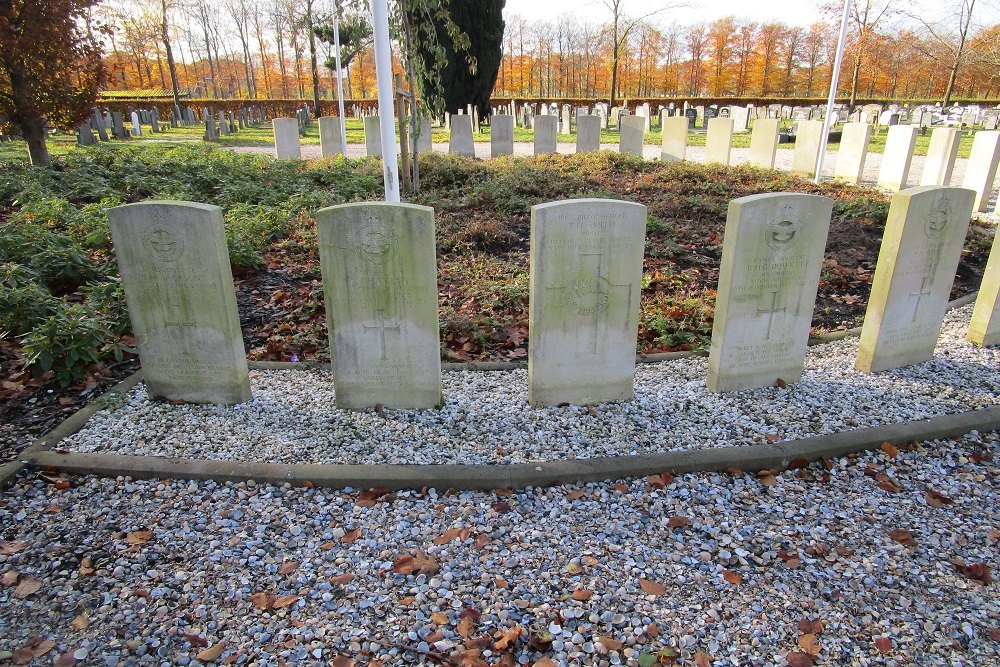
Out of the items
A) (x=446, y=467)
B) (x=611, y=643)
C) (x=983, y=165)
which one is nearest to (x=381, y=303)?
(x=446, y=467)

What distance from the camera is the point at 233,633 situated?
2615 mm

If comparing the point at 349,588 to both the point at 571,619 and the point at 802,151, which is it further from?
the point at 802,151

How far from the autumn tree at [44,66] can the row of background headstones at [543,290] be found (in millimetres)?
10780

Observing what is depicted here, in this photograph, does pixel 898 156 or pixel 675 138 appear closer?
pixel 898 156

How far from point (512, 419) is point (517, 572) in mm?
1430

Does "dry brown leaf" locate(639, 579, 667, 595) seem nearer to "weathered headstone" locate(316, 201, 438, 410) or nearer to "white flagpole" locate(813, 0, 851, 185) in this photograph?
"weathered headstone" locate(316, 201, 438, 410)

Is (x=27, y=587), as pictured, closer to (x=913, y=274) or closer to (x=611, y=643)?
(x=611, y=643)

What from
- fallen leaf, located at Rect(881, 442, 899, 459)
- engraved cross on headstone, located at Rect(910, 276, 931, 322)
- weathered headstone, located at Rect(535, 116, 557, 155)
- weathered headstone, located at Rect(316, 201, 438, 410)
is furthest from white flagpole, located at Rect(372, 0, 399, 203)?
weathered headstone, located at Rect(535, 116, 557, 155)

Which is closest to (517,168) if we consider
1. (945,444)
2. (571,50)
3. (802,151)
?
(802,151)

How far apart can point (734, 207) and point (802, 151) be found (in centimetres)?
1266

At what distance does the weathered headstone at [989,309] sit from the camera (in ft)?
17.5

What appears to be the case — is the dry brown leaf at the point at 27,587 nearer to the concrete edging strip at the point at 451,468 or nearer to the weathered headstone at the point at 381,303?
the concrete edging strip at the point at 451,468

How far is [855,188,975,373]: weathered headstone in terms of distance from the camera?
4.59 meters

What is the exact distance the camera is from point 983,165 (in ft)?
37.2
